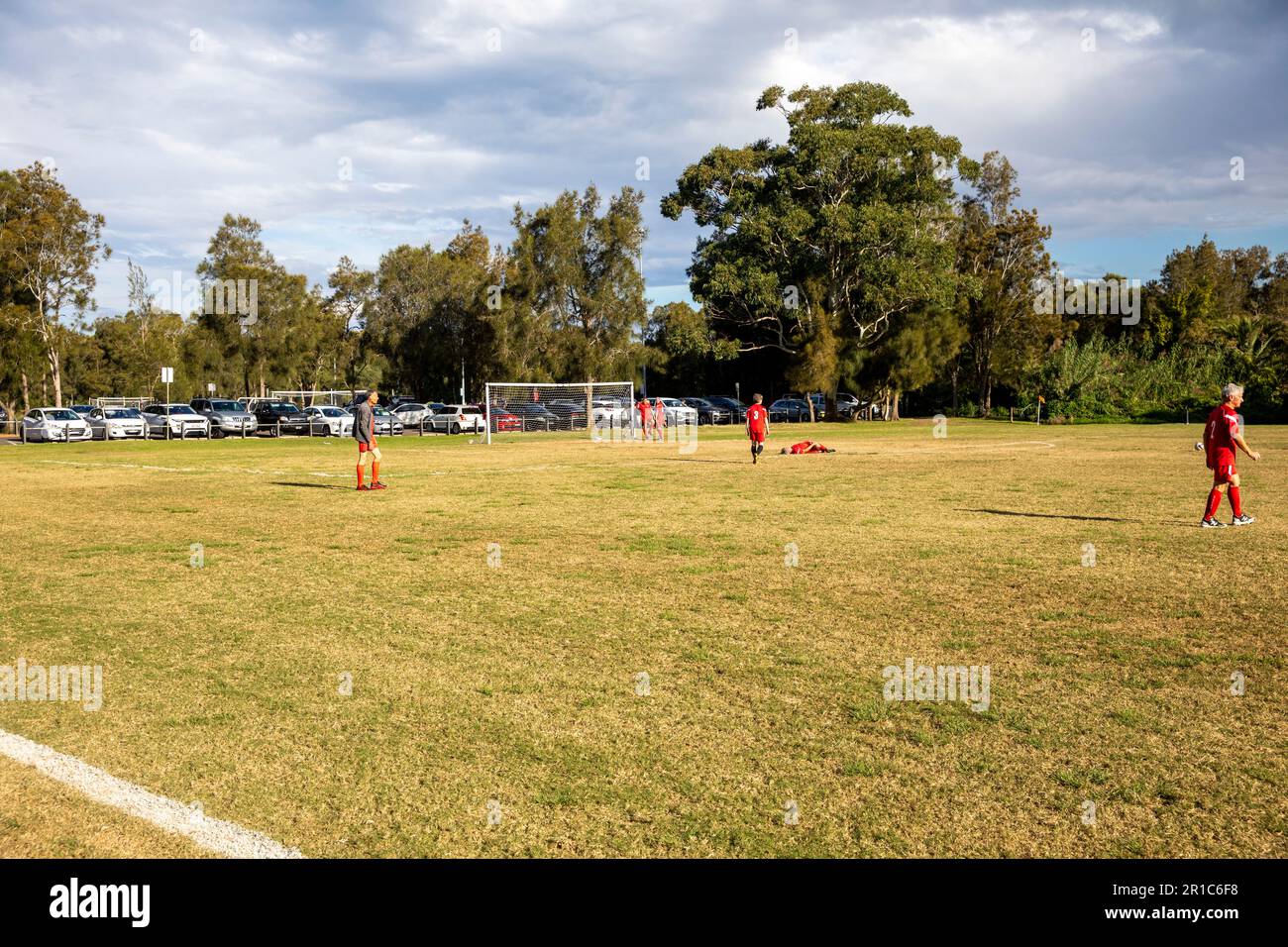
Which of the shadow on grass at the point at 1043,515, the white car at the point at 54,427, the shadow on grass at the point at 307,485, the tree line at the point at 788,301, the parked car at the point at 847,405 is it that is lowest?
the shadow on grass at the point at 1043,515

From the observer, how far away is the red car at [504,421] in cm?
5069

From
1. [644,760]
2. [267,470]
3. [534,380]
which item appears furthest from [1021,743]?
[534,380]

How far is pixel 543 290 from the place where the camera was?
6291cm

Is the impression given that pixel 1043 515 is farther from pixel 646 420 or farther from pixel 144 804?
pixel 646 420

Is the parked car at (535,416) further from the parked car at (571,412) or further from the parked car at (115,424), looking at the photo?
the parked car at (115,424)

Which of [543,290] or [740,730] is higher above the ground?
[543,290]

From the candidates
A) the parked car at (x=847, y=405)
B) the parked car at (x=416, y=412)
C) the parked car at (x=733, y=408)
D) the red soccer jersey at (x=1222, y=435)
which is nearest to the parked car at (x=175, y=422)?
the parked car at (x=416, y=412)

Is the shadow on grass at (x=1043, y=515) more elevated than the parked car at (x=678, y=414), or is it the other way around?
the parked car at (x=678, y=414)

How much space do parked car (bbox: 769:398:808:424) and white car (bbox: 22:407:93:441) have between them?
1600 inches

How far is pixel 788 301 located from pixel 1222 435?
45263 millimetres
